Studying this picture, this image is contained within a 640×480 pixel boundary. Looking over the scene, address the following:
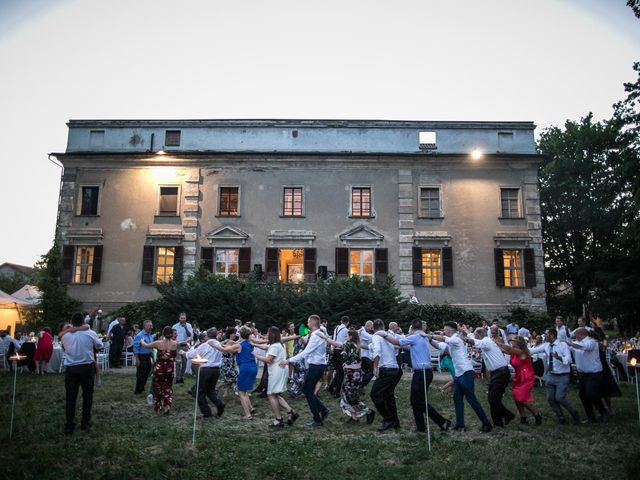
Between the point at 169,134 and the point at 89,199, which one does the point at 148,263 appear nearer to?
the point at 89,199

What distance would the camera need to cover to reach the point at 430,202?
26.7m

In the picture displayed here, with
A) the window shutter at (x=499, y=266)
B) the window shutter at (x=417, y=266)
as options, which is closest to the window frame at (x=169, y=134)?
the window shutter at (x=417, y=266)

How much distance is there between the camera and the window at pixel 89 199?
26984mm

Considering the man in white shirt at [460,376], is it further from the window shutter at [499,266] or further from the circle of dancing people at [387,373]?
the window shutter at [499,266]

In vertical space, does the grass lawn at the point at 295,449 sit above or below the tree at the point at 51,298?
below

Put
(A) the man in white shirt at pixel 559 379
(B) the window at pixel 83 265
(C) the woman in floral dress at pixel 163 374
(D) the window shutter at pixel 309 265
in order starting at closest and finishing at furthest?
(A) the man in white shirt at pixel 559 379 < (C) the woman in floral dress at pixel 163 374 < (D) the window shutter at pixel 309 265 < (B) the window at pixel 83 265

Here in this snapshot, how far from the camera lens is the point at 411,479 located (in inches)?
253

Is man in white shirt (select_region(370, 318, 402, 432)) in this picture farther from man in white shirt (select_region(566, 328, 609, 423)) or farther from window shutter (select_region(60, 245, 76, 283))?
window shutter (select_region(60, 245, 76, 283))

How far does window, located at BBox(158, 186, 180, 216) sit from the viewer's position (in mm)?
26828

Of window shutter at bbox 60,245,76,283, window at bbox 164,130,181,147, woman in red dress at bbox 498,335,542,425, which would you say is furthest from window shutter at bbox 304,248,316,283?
woman in red dress at bbox 498,335,542,425

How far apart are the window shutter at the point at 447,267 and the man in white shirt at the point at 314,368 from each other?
17.0m

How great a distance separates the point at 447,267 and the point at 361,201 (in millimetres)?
5573

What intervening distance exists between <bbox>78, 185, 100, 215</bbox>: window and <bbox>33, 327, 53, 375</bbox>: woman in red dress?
1160cm

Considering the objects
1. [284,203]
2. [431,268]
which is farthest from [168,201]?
[431,268]
